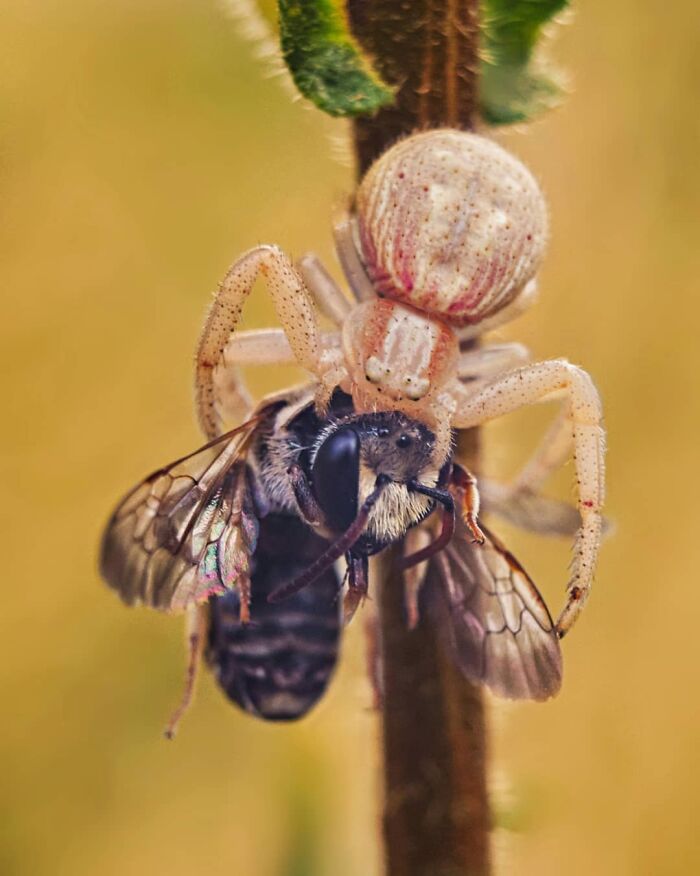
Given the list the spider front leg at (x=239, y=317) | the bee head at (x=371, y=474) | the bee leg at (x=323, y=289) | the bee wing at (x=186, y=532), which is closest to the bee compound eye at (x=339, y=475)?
the bee head at (x=371, y=474)

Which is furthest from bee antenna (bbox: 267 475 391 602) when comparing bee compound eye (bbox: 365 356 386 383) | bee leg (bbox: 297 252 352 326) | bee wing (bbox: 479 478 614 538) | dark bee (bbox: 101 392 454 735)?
bee leg (bbox: 297 252 352 326)

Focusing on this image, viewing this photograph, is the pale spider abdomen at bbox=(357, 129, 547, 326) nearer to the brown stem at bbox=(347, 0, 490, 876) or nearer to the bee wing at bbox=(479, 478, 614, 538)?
the brown stem at bbox=(347, 0, 490, 876)

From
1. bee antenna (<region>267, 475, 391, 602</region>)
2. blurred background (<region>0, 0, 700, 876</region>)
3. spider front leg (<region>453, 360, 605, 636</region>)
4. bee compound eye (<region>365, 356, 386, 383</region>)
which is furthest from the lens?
blurred background (<region>0, 0, 700, 876</region>)

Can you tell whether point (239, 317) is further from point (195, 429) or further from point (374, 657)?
point (195, 429)

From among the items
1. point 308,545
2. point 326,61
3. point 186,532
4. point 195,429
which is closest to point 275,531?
point 308,545

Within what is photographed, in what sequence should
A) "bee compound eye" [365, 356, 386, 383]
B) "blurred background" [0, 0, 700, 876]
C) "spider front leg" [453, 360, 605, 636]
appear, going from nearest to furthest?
1. "spider front leg" [453, 360, 605, 636]
2. "bee compound eye" [365, 356, 386, 383]
3. "blurred background" [0, 0, 700, 876]

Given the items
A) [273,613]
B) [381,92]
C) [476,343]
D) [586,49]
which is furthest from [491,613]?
[586,49]

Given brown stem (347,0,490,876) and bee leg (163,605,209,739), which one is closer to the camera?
brown stem (347,0,490,876)

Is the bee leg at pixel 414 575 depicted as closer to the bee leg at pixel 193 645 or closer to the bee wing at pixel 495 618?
the bee wing at pixel 495 618
